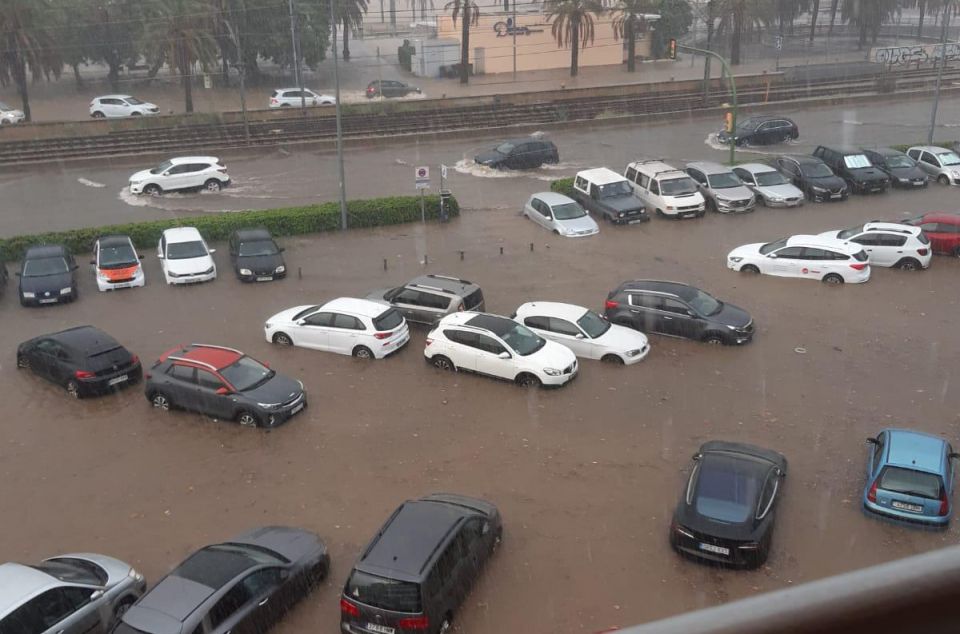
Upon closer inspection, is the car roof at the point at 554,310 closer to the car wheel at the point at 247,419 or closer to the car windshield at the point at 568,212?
the car wheel at the point at 247,419

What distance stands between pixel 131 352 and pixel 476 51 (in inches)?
1919

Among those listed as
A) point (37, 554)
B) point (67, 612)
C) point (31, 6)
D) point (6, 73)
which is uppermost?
point (31, 6)

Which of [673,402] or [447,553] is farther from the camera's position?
[673,402]

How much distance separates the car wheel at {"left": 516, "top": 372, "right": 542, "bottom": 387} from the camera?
53.7 ft

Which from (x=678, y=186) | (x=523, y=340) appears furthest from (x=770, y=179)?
(x=523, y=340)

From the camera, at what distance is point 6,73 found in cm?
4634

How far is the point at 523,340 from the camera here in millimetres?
16797

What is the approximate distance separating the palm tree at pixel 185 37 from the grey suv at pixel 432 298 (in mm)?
29956

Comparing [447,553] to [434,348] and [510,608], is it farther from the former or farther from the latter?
[434,348]

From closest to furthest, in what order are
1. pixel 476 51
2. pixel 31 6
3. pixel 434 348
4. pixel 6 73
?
1. pixel 434 348
2. pixel 31 6
3. pixel 6 73
4. pixel 476 51

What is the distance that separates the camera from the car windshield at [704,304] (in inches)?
726

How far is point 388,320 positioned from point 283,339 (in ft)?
7.83

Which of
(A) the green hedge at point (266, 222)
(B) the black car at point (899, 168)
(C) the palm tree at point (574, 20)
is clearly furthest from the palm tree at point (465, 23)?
(B) the black car at point (899, 168)

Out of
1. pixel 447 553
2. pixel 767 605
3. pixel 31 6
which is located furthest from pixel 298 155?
pixel 767 605
